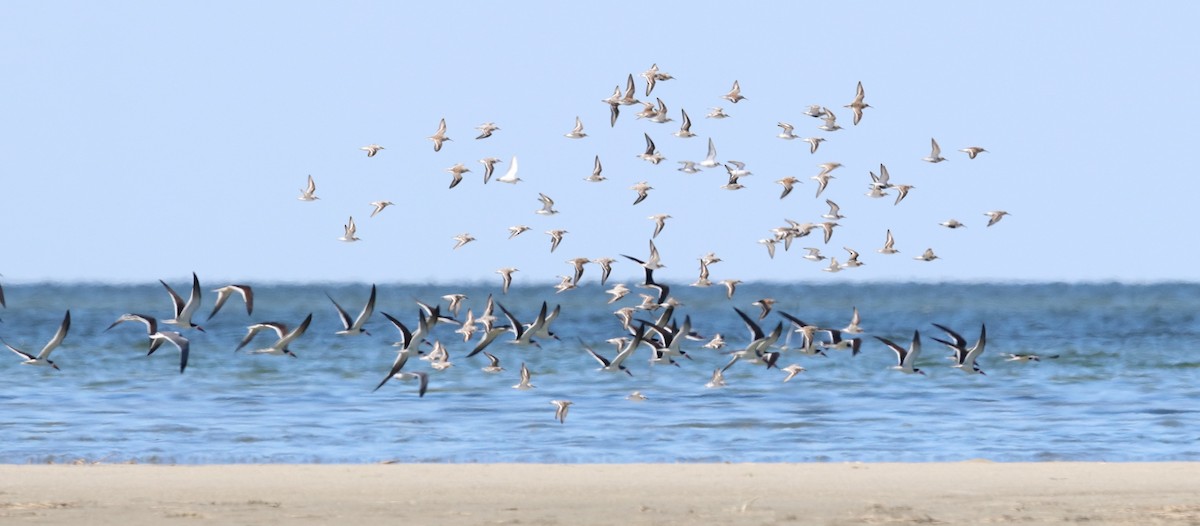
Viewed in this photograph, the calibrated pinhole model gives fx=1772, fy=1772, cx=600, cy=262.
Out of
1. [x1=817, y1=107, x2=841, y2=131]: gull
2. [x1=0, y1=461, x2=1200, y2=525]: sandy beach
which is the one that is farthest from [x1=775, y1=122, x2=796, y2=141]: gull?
[x1=0, y1=461, x2=1200, y2=525]: sandy beach

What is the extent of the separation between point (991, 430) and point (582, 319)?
58.8m

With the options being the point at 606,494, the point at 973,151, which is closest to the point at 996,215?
the point at 973,151

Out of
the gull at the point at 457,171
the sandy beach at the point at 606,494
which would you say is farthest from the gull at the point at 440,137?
the sandy beach at the point at 606,494

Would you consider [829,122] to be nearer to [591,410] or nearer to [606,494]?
[591,410]

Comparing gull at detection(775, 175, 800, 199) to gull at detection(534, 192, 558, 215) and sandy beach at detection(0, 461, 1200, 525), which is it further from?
sandy beach at detection(0, 461, 1200, 525)

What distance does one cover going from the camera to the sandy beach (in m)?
16.2

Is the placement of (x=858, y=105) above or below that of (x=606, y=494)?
above

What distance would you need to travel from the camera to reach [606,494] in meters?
18.1

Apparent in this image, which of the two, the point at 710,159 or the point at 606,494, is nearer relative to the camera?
the point at 606,494

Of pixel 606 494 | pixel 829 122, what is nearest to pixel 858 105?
pixel 829 122

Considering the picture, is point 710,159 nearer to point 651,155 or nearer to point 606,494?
point 651,155

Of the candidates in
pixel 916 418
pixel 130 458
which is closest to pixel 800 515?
pixel 130 458

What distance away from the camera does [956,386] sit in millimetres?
34344

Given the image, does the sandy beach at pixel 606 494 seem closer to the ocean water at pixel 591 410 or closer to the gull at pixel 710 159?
the ocean water at pixel 591 410
